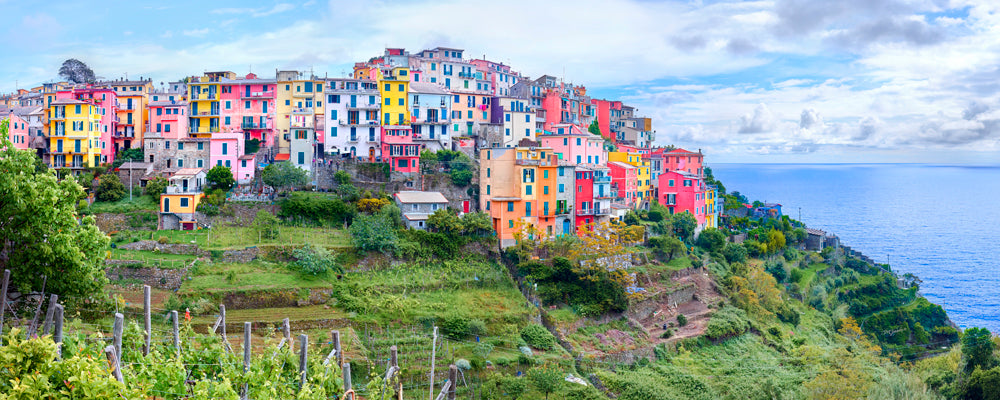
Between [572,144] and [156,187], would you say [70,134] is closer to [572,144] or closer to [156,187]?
[156,187]

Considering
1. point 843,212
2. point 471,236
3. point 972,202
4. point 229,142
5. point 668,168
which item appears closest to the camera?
point 471,236

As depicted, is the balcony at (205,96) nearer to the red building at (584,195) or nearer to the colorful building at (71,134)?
the colorful building at (71,134)

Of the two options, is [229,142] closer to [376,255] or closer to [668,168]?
[376,255]

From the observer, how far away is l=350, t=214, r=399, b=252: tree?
35.3 metres

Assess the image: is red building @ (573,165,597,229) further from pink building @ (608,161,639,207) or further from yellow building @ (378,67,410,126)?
yellow building @ (378,67,410,126)

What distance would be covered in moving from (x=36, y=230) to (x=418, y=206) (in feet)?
82.2

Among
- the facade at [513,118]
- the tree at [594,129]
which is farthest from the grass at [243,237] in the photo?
the tree at [594,129]

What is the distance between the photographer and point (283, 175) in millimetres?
40656

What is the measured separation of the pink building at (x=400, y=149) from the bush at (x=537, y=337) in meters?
15.7

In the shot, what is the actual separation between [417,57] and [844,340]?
37357mm

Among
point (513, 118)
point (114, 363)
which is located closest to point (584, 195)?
point (513, 118)

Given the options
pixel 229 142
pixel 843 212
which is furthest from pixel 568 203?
pixel 843 212

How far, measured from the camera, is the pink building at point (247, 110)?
47.1 metres

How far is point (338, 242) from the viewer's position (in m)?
35.9
